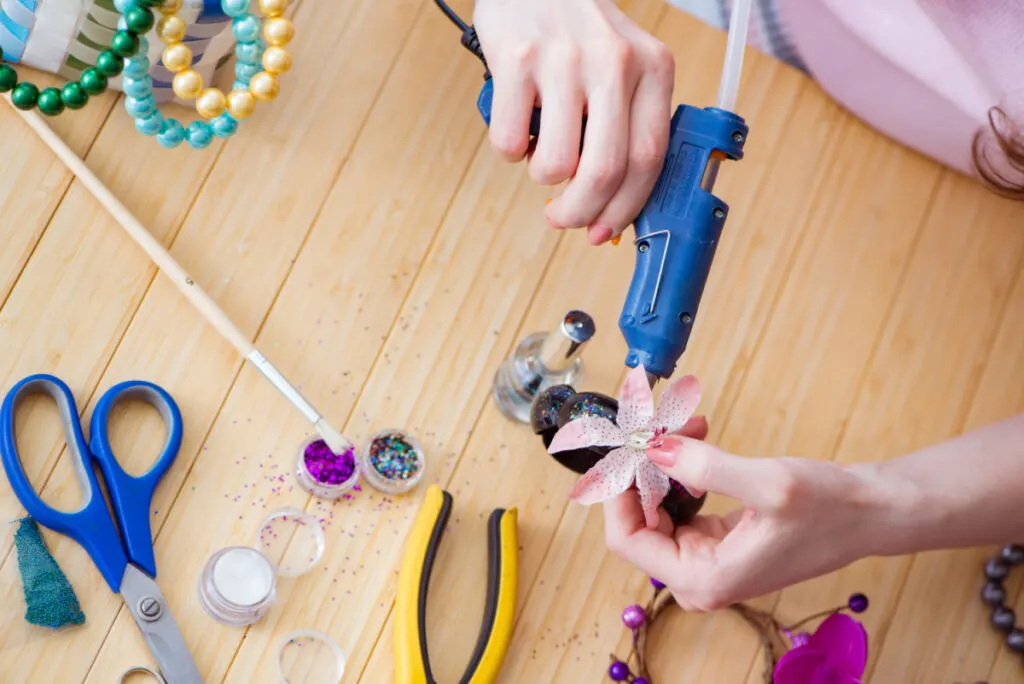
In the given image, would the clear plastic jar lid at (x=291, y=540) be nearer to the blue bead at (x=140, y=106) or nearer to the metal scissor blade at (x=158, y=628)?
the metal scissor blade at (x=158, y=628)

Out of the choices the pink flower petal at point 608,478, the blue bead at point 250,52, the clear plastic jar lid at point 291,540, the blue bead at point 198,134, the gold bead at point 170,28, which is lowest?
the clear plastic jar lid at point 291,540

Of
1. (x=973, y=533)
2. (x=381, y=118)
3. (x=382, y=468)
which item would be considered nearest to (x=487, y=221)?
(x=381, y=118)

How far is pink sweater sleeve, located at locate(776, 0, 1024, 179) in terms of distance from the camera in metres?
0.94

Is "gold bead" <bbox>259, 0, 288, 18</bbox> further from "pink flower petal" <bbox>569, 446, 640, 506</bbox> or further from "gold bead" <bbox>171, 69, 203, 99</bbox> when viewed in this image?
"pink flower petal" <bbox>569, 446, 640, 506</bbox>

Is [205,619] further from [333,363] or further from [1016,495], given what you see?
[1016,495]

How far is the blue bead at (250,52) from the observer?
2.70 feet

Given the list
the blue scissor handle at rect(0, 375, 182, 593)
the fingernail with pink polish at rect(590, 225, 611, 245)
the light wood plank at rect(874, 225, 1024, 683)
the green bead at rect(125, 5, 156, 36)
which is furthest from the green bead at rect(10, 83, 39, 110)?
the light wood plank at rect(874, 225, 1024, 683)

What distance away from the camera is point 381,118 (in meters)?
1.01

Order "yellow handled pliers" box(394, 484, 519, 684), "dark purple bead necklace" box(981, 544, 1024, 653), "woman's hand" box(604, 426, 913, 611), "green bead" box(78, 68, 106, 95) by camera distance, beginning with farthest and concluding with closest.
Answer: "dark purple bead necklace" box(981, 544, 1024, 653), "yellow handled pliers" box(394, 484, 519, 684), "green bead" box(78, 68, 106, 95), "woman's hand" box(604, 426, 913, 611)

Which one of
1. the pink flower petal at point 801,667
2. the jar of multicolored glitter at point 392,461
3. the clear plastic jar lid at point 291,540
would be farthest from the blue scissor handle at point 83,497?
the pink flower petal at point 801,667

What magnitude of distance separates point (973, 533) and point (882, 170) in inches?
18.0

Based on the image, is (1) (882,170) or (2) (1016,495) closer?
(2) (1016,495)

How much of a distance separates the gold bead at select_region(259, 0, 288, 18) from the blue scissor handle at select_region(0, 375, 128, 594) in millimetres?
375

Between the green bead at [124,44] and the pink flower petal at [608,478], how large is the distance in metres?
0.48
